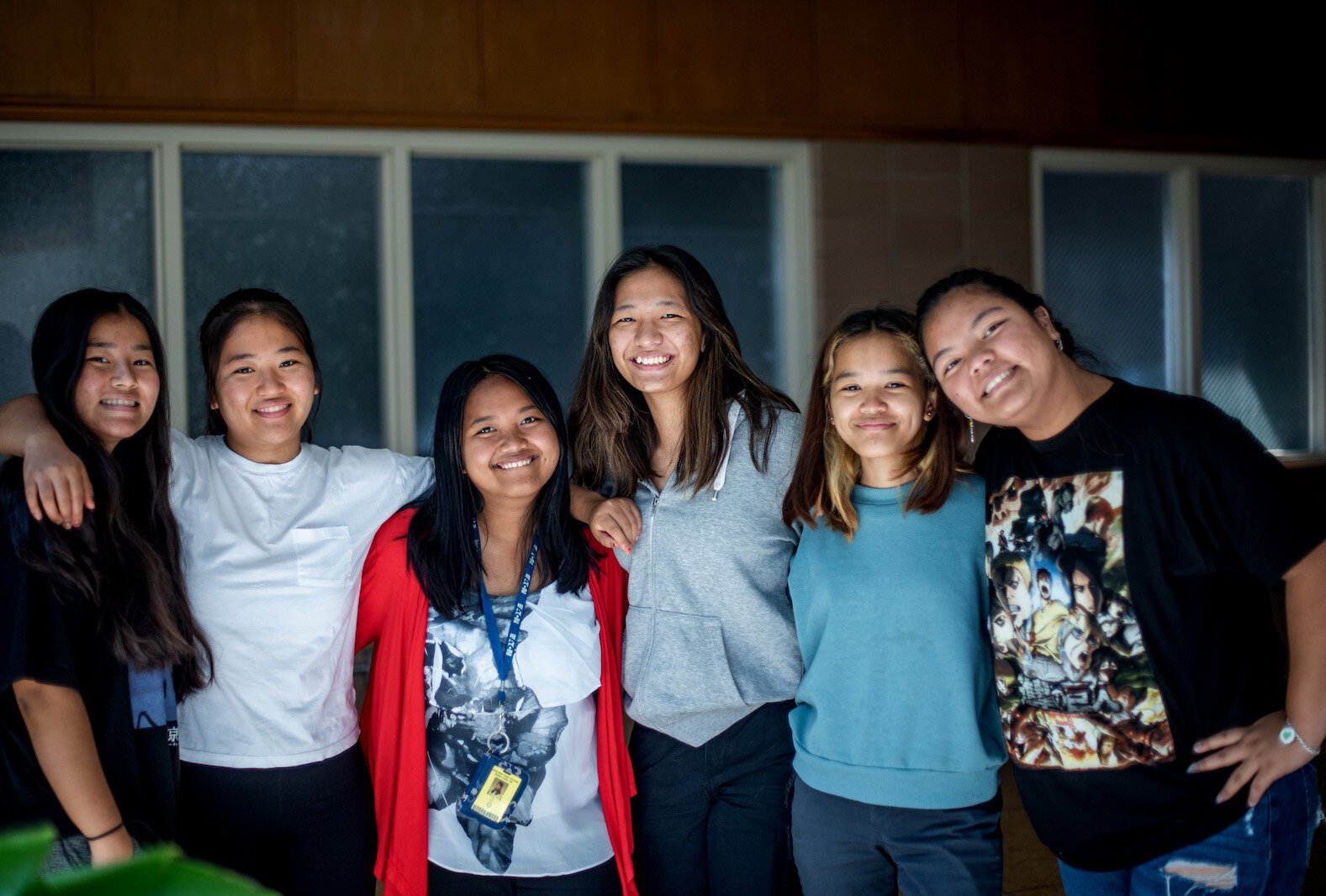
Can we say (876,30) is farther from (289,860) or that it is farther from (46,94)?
(289,860)

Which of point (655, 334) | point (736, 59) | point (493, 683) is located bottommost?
point (493, 683)

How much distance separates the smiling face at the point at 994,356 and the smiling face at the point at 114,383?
4.50 feet

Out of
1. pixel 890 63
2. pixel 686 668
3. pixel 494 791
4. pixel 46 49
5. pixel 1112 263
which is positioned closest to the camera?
pixel 494 791

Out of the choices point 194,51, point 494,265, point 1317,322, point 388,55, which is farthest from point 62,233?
point 1317,322

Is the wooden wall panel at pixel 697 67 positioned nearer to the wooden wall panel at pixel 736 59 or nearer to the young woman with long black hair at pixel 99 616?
the wooden wall panel at pixel 736 59

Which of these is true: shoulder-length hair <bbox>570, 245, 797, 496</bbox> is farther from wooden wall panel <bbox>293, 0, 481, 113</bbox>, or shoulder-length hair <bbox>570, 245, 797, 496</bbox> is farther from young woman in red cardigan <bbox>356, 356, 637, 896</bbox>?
wooden wall panel <bbox>293, 0, 481, 113</bbox>

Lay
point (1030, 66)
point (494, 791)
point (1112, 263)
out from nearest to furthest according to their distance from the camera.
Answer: point (494, 791) → point (1030, 66) → point (1112, 263)

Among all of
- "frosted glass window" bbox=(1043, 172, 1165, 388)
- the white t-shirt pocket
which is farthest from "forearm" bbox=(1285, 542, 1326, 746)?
"frosted glass window" bbox=(1043, 172, 1165, 388)

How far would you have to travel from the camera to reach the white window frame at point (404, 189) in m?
3.91

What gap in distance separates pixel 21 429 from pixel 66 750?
517mm

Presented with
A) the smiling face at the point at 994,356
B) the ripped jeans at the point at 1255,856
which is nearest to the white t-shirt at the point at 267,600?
the smiling face at the point at 994,356

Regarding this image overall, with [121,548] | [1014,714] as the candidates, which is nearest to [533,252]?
[121,548]

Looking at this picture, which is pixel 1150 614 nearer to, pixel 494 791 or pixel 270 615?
pixel 494 791

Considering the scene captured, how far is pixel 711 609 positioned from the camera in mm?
2014
